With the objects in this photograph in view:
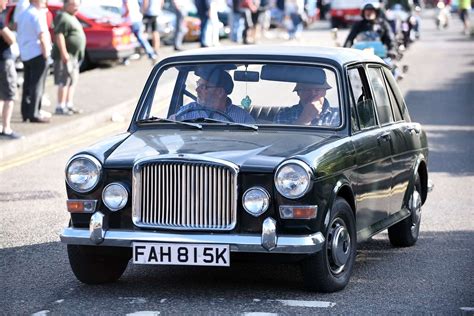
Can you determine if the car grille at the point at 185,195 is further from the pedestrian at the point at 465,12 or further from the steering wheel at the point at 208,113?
the pedestrian at the point at 465,12

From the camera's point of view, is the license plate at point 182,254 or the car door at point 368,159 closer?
the license plate at point 182,254

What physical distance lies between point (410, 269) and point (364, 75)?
1.41 metres

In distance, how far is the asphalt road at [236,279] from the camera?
726 centimetres

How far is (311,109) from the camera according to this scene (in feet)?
27.3

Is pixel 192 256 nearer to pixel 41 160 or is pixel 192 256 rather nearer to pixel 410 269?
pixel 410 269

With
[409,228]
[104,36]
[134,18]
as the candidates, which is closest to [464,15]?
[134,18]

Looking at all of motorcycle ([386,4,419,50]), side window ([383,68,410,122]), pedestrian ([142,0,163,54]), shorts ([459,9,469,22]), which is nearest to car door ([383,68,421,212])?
side window ([383,68,410,122])

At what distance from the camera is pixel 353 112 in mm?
8391

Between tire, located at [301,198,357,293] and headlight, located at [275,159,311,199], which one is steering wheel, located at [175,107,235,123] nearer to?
tire, located at [301,198,357,293]

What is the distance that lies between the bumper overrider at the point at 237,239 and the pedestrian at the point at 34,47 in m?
9.58

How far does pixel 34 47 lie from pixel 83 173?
9556 millimetres

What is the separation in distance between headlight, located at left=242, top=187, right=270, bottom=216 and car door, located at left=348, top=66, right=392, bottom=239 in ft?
3.16

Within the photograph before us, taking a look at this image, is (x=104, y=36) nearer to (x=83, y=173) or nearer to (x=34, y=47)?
(x=34, y=47)

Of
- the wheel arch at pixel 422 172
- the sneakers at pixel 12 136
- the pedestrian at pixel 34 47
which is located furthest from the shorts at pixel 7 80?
the wheel arch at pixel 422 172
